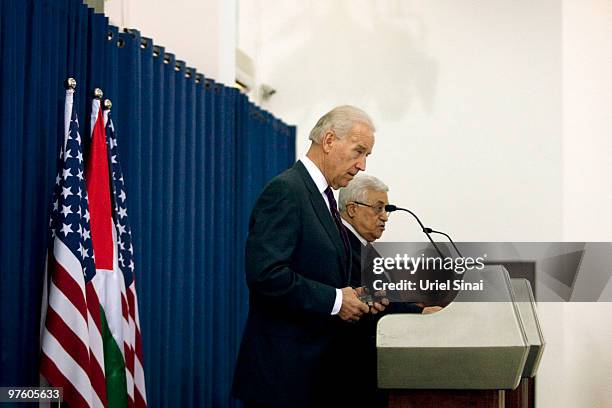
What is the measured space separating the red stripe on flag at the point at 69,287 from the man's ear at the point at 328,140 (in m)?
0.88

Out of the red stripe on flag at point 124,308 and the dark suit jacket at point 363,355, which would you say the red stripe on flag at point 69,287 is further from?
the dark suit jacket at point 363,355

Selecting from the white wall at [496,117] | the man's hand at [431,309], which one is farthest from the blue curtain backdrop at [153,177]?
the man's hand at [431,309]

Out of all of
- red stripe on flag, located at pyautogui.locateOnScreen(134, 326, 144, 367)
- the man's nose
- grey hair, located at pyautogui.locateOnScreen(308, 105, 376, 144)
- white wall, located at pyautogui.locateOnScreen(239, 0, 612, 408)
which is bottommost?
red stripe on flag, located at pyautogui.locateOnScreen(134, 326, 144, 367)

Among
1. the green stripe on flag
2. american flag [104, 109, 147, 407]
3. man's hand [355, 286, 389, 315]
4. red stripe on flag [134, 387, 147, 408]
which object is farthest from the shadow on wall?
man's hand [355, 286, 389, 315]

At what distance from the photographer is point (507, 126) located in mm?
6832

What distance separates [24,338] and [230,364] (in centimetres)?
236

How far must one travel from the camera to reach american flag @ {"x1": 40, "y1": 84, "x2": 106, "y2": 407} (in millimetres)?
2807

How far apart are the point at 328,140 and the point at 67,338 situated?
1010 millimetres

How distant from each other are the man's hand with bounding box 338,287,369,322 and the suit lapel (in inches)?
6.4

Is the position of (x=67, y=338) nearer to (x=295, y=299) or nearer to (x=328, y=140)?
(x=295, y=299)

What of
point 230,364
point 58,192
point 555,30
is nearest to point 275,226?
point 58,192

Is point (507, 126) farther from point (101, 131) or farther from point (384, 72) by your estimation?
point (101, 131)

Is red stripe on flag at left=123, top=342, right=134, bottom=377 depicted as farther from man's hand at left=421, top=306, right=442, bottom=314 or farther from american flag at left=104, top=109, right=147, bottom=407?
man's hand at left=421, top=306, right=442, bottom=314

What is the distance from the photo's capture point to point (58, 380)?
2789 mm
